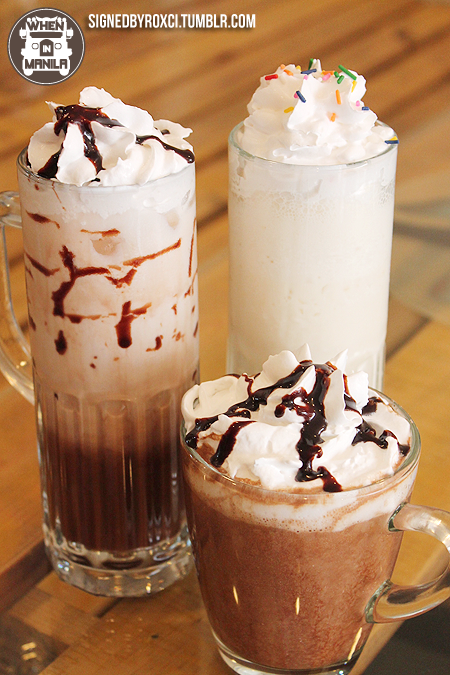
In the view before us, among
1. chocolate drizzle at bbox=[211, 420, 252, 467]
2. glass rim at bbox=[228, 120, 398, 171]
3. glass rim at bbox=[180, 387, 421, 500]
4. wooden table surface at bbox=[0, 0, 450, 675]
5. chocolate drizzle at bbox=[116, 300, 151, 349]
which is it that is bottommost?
wooden table surface at bbox=[0, 0, 450, 675]

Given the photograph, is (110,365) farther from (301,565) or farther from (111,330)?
(301,565)

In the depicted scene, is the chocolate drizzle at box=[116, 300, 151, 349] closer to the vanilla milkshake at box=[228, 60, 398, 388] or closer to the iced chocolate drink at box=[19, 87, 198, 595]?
the iced chocolate drink at box=[19, 87, 198, 595]

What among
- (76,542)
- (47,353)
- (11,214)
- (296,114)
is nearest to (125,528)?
(76,542)

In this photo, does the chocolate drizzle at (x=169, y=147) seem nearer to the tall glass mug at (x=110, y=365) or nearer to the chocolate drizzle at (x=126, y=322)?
the tall glass mug at (x=110, y=365)

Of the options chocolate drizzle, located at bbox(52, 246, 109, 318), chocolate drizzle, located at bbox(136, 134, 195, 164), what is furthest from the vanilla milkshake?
chocolate drizzle, located at bbox(52, 246, 109, 318)

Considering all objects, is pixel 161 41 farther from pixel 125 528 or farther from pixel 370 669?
pixel 370 669
